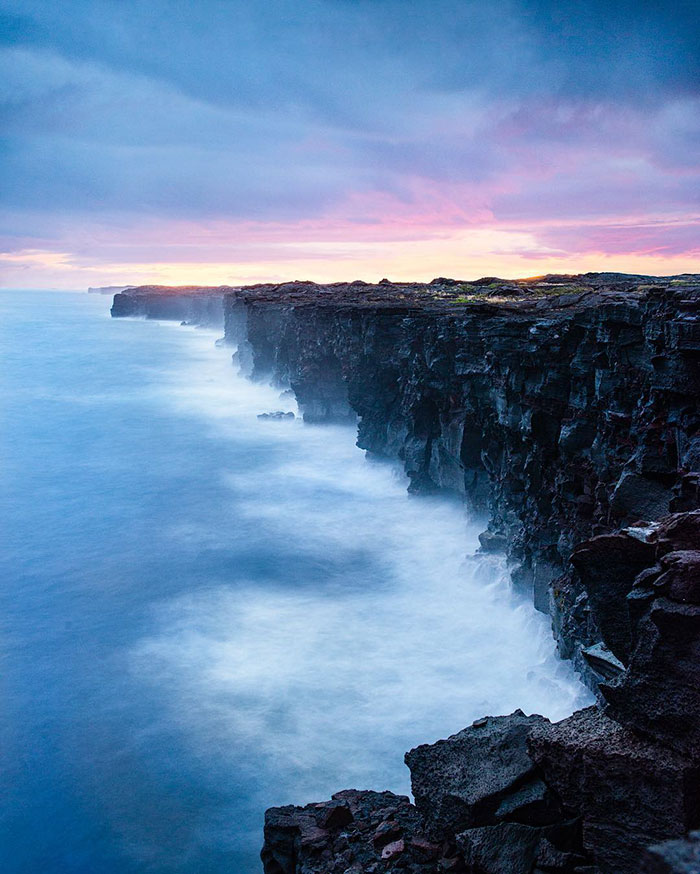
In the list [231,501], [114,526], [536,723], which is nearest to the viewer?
[536,723]

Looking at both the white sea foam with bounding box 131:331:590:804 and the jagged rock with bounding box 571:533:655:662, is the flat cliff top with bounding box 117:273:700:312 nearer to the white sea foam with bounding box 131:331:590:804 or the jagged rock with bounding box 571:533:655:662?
the jagged rock with bounding box 571:533:655:662

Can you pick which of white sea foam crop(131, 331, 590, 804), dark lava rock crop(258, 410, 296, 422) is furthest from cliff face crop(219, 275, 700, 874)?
dark lava rock crop(258, 410, 296, 422)

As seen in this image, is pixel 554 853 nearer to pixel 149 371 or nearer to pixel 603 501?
pixel 603 501

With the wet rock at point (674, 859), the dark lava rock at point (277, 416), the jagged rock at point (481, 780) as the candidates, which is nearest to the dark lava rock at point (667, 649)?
the jagged rock at point (481, 780)

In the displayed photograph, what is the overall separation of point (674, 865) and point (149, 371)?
12589 centimetres

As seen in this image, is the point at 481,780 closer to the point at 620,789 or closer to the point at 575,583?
the point at 620,789

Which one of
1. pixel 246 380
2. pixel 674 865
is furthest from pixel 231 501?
pixel 246 380

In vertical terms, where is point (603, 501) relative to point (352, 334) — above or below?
below

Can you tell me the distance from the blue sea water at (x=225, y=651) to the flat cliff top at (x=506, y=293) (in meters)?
14.1

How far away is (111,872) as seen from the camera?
18641 mm

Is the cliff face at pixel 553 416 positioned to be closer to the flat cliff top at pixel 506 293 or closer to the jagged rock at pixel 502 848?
the flat cliff top at pixel 506 293

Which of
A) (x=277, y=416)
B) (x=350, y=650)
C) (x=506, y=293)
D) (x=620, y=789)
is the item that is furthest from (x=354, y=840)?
(x=277, y=416)

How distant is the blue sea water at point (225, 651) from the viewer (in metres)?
21.1

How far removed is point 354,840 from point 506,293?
39.8 meters
